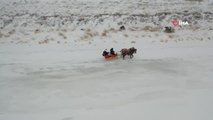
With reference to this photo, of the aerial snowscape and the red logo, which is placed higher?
the red logo

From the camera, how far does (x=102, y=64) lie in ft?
51.5

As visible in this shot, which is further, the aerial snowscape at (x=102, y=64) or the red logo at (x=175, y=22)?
the red logo at (x=175, y=22)

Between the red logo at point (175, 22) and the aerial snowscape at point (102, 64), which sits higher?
the red logo at point (175, 22)

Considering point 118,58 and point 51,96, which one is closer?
point 51,96

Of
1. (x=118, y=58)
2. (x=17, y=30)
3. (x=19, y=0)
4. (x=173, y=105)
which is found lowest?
(x=173, y=105)

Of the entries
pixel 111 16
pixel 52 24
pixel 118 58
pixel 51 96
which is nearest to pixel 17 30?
pixel 52 24

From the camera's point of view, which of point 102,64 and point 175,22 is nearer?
point 102,64

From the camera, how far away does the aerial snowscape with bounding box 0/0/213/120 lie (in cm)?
995

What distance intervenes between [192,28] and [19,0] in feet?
65.7

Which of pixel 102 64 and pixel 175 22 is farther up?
pixel 175 22

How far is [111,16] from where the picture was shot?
2964 cm

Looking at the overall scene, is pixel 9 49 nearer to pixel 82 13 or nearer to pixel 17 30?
pixel 17 30

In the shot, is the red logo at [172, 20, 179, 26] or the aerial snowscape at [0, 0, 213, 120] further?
the red logo at [172, 20, 179, 26]

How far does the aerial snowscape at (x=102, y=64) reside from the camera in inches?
392
